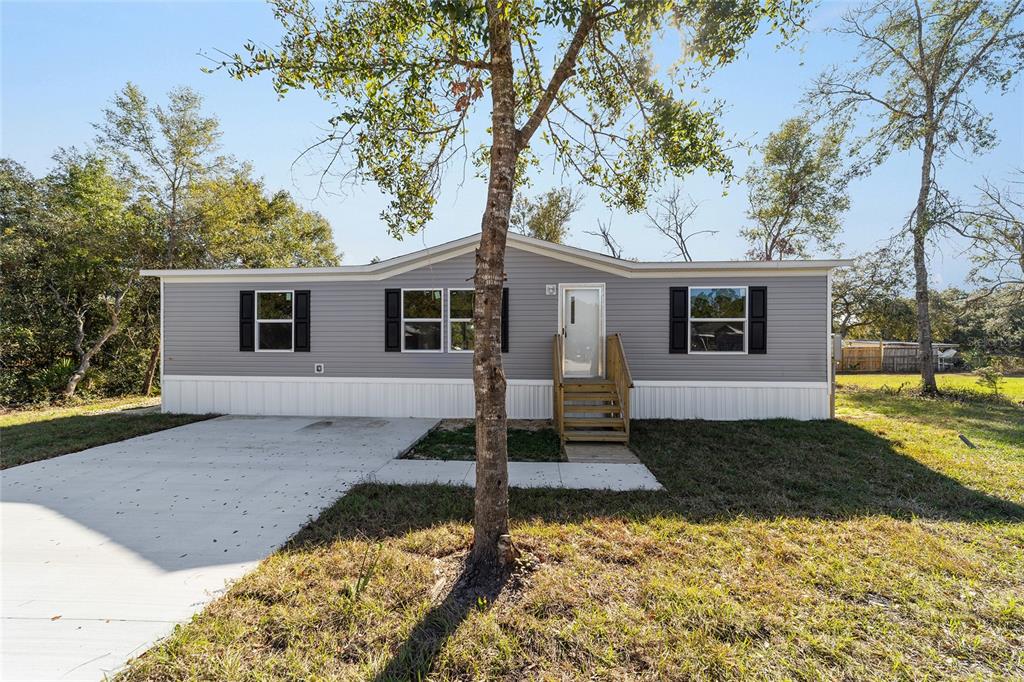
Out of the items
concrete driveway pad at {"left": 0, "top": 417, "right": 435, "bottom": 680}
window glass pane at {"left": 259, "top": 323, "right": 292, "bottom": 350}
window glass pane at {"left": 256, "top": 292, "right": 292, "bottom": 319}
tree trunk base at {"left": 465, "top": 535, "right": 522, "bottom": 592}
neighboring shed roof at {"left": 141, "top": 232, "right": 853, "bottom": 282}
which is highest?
neighboring shed roof at {"left": 141, "top": 232, "right": 853, "bottom": 282}

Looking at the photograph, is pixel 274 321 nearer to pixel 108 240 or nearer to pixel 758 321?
pixel 108 240

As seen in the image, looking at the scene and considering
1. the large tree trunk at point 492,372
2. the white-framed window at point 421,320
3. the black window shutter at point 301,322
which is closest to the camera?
the large tree trunk at point 492,372

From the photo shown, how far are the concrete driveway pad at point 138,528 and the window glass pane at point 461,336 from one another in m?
2.38

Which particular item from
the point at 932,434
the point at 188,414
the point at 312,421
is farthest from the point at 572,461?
the point at 188,414

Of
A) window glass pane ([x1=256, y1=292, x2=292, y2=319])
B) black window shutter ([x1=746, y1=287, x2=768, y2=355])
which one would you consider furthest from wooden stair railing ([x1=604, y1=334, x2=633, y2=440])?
window glass pane ([x1=256, y1=292, x2=292, y2=319])

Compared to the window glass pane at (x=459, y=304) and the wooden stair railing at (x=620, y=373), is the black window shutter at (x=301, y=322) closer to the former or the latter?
the window glass pane at (x=459, y=304)

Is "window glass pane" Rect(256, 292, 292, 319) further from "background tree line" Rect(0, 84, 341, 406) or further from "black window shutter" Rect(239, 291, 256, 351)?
"background tree line" Rect(0, 84, 341, 406)

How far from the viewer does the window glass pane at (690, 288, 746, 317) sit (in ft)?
25.4

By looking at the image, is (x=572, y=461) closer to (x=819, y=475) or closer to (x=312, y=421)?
(x=819, y=475)

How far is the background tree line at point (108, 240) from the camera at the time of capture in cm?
A: 945

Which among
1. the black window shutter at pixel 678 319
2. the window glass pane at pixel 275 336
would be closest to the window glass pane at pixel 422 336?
the window glass pane at pixel 275 336

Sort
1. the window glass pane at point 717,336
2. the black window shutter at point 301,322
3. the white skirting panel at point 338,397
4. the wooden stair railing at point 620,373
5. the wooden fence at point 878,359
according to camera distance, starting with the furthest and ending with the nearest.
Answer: the wooden fence at point 878,359 < the black window shutter at point 301,322 < the white skirting panel at point 338,397 < the window glass pane at point 717,336 < the wooden stair railing at point 620,373

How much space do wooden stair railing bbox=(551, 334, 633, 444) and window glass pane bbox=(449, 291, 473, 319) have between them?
78.0 inches

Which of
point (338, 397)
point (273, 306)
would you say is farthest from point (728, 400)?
point (273, 306)
